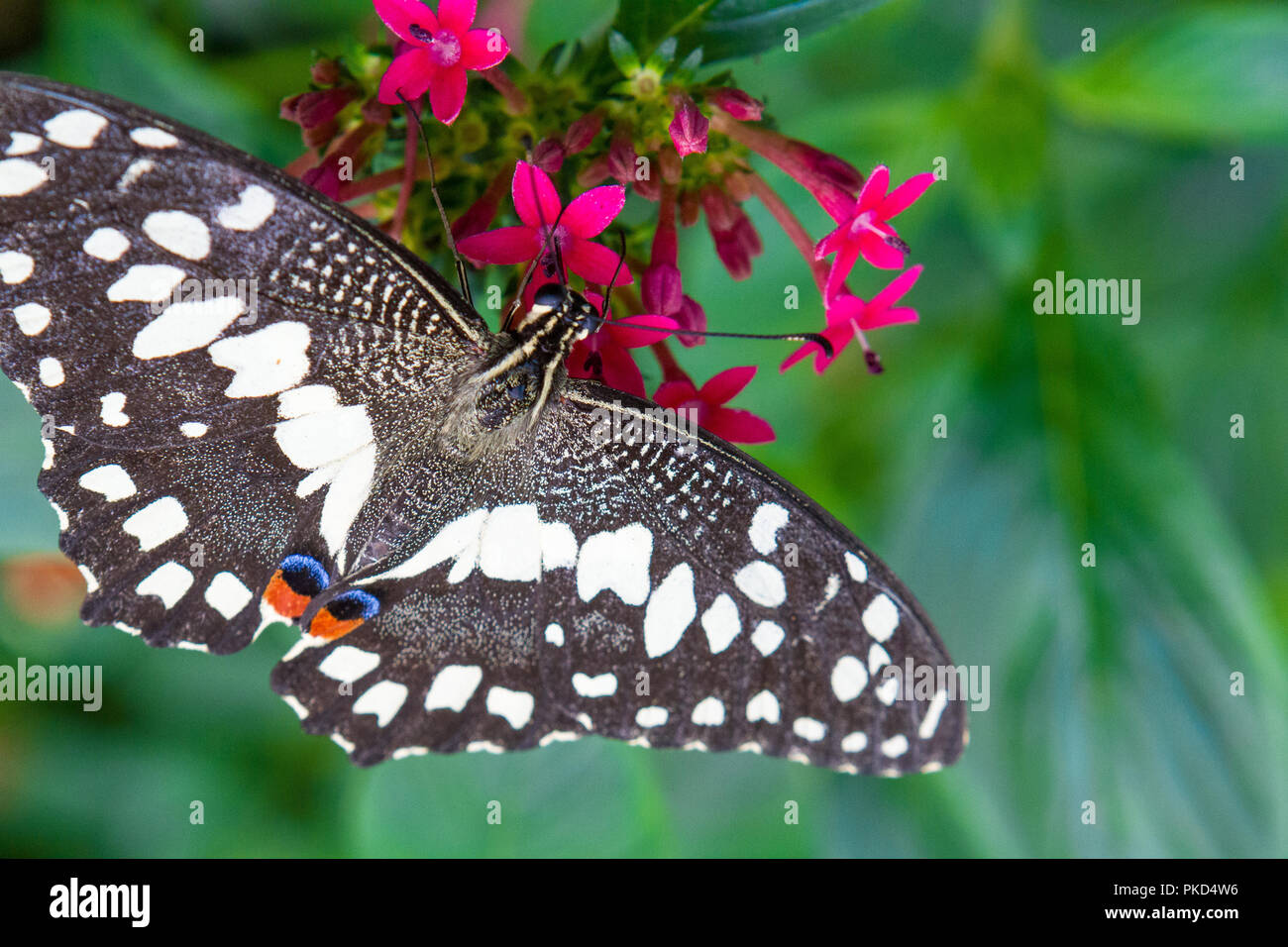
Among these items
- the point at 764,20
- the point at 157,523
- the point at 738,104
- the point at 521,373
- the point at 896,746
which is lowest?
the point at 896,746

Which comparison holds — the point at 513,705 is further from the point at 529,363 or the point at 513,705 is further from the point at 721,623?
the point at 529,363

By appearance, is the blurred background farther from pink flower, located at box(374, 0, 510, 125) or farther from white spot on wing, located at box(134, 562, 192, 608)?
pink flower, located at box(374, 0, 510, 125)

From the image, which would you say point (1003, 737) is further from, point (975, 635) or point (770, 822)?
point (770, 822)

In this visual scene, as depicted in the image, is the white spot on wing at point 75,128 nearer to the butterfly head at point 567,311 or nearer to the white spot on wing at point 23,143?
the white spot on wing at point 23,143

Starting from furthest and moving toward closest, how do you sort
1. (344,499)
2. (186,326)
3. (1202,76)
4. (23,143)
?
1. (1202,76)
2. (344,499)
3. (186,326)
4. (23,143)

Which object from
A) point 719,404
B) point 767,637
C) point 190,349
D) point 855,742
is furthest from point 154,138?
point 855,742

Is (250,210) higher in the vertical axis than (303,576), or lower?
higher
